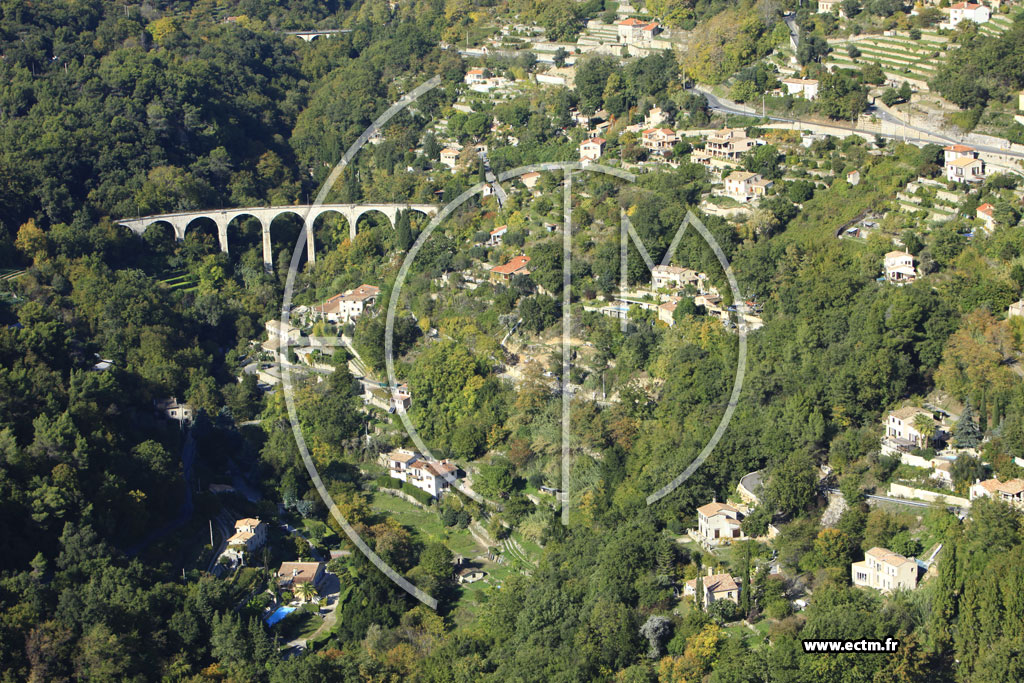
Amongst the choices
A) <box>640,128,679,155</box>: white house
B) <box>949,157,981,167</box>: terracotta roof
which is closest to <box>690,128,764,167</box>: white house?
<box>640,128,679,155</box>: white house

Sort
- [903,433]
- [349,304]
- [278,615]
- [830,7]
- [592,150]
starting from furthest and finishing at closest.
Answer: [830,7] → [592,150] → [349,304] → [903,433] → [278,615]

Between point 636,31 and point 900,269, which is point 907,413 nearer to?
point 900,269

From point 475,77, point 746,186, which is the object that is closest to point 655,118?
point 746,186

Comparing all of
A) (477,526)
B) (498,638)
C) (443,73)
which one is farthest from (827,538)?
(443,73)

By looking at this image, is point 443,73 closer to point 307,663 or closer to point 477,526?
point 477,526

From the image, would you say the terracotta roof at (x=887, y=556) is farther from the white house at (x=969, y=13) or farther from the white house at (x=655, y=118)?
the white house at (x=969, y=13)
